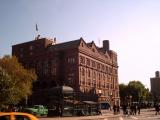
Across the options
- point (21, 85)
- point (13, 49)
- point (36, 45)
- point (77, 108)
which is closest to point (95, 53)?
point (36, 45)

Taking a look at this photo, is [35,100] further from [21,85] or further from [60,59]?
[60,59]

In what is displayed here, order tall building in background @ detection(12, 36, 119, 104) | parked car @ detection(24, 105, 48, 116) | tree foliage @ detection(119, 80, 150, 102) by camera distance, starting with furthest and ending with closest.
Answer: tree foliage @ detection(119, 80, 150, 102)
tall building in background @ detection(12, 36, 119, 104)
parked car @ detection(24, 105, 48, 116)

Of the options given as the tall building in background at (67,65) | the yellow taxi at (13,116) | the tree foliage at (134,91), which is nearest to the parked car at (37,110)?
the tall building in background at (67,65)

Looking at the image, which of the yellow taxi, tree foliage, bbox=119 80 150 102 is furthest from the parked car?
tree foliage, bbox=119 80 150 102

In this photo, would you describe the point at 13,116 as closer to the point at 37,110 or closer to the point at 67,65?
the point at 37,110

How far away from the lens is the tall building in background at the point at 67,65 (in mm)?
76625

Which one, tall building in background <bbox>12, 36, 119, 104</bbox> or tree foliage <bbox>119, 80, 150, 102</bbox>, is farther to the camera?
tree foliage <bbox>119, 80, 150, 102</bbox>

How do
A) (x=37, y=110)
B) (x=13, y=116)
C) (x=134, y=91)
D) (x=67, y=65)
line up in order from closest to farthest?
1. (x=13, y=116)
2. (x=37, y=110)
3. (x=67, y=65)
4. (x=134, y=91)

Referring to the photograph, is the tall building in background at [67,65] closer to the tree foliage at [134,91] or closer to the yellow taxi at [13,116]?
the tree foliage at [134,91]

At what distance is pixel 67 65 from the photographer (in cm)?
7800

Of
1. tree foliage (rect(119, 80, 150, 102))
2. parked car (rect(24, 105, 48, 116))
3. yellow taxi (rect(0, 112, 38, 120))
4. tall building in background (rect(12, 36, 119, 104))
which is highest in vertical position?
tall building in background (rect(12, 36, 119, 104))

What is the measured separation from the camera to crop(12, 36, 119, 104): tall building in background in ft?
251

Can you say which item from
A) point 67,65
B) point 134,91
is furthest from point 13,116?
point 134,91

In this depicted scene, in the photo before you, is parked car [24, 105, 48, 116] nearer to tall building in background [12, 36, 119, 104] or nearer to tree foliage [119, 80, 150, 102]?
tall building in background [12, 36, 119, 104]
